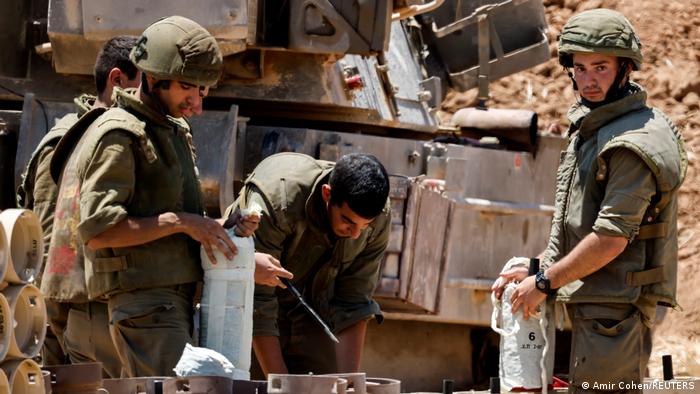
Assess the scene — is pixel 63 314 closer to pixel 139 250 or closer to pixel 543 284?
pixel 139 250

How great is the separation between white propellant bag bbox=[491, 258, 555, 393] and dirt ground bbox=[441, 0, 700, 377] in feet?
28.4

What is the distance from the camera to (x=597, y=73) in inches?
255

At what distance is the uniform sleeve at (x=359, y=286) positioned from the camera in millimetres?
6945

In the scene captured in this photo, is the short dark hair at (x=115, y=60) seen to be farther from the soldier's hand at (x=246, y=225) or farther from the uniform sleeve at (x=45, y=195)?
the soldier's hand at (x=246, y=225)

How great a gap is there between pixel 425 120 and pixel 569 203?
15.6 ft

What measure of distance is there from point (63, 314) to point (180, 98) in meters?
1.39

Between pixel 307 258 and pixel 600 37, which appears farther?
pixel 307 258

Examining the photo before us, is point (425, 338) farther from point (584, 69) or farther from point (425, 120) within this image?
point (584, 69)

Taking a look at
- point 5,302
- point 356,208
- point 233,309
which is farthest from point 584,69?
point 5,302

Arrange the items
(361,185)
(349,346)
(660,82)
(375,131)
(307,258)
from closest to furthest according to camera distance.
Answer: (361,185), (307,258), (349,346), (375,131), (660,82)

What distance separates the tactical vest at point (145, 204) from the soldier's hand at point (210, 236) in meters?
0.15

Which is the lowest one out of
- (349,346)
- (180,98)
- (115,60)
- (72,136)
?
(349,346)

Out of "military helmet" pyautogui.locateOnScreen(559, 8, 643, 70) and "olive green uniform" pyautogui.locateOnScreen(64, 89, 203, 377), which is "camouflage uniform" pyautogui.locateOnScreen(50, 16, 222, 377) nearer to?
"olive green uniform" pyautogui.locateOnScreen(64, 89, 203, 377)

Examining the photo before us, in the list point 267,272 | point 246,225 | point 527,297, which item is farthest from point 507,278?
point 246,225
